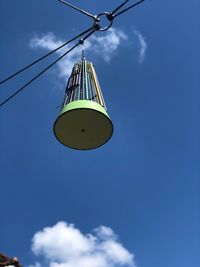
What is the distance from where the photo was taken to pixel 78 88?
6.04 meters

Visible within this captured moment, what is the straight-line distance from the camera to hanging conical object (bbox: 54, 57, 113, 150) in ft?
Answer: 17.7

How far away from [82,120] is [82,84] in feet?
2.54

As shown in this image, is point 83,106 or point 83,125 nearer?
point 83,106

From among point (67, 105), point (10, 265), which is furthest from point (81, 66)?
point (10, 265)

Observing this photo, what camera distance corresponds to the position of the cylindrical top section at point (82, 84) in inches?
231

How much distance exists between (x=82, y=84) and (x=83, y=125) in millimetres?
772

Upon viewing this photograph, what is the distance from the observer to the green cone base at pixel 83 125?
5.38 m

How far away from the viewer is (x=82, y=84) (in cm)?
611

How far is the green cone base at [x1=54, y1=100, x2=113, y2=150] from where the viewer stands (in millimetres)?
5375

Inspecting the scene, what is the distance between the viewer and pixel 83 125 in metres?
5.56

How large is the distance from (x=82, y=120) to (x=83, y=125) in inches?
3.2

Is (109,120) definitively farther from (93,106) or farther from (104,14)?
(104,14)

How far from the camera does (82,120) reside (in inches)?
217

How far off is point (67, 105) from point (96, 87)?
0.77m
